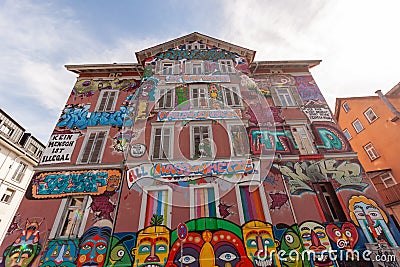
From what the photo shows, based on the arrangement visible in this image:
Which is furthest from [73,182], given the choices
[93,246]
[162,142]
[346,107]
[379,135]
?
[346,107]

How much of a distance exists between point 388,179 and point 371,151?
4.42 metres

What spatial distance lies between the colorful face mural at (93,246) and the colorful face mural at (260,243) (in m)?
6.53

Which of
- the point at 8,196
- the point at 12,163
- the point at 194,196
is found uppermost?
the point at 12,163

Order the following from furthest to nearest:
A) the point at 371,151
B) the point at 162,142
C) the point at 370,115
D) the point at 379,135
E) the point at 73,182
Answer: the point at 370,115 < the point at 371,151 < the point at 379,135 < the point at 162,142 < the point at 73,182

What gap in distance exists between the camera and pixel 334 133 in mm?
13547

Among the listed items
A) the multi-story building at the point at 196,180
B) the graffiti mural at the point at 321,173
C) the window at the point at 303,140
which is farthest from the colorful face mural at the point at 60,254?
the window at the point at 303,140

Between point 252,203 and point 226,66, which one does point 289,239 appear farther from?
point 226,66

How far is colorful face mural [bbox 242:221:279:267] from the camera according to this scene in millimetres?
8805

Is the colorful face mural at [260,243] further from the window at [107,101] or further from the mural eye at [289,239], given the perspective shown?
the window at [107,101]

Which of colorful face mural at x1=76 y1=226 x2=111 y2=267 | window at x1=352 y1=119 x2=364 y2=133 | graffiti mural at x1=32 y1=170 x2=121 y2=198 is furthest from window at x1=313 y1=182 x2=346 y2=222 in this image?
window at x1=352 y1=119 x2=364 y2=133

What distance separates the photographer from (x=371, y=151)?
21812mm

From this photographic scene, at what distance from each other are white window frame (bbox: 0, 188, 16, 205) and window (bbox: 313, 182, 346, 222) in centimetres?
3131

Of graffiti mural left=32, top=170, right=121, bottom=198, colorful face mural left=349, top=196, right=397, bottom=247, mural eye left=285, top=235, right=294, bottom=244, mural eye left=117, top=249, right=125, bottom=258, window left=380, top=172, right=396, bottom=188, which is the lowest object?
mural eye left=117, top=249, right=125, bottom=258

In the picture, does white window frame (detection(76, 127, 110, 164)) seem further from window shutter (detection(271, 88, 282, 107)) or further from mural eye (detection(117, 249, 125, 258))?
window shutter (detection(271, 88, 282, 107))
